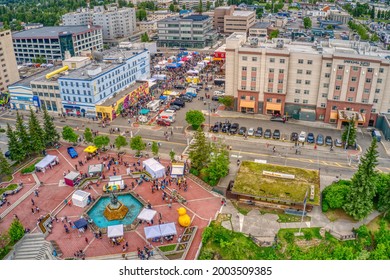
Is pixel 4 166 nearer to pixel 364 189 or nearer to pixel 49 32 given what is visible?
pixel 364 189

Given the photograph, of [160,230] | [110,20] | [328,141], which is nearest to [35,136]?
[160,230]

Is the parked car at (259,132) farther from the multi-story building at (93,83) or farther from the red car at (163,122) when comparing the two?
the multi-story building at (93,83)

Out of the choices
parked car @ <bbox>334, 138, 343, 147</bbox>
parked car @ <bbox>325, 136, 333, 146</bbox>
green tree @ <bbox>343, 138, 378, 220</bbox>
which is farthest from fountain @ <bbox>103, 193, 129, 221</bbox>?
parked car @ <bbox>334, 138, 343, 147</bbox>

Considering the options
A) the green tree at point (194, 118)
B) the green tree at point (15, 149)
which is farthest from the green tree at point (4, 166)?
the green tree at point (194, 118)

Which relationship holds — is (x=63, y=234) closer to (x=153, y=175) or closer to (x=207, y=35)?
(x=153, y=175)

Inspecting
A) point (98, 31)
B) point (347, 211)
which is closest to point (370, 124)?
Answer: point (347, 211)

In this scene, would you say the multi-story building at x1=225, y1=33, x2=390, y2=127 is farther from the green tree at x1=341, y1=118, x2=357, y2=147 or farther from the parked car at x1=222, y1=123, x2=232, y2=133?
the parked car at x1=222, y1=123, x2=232, y2=133
